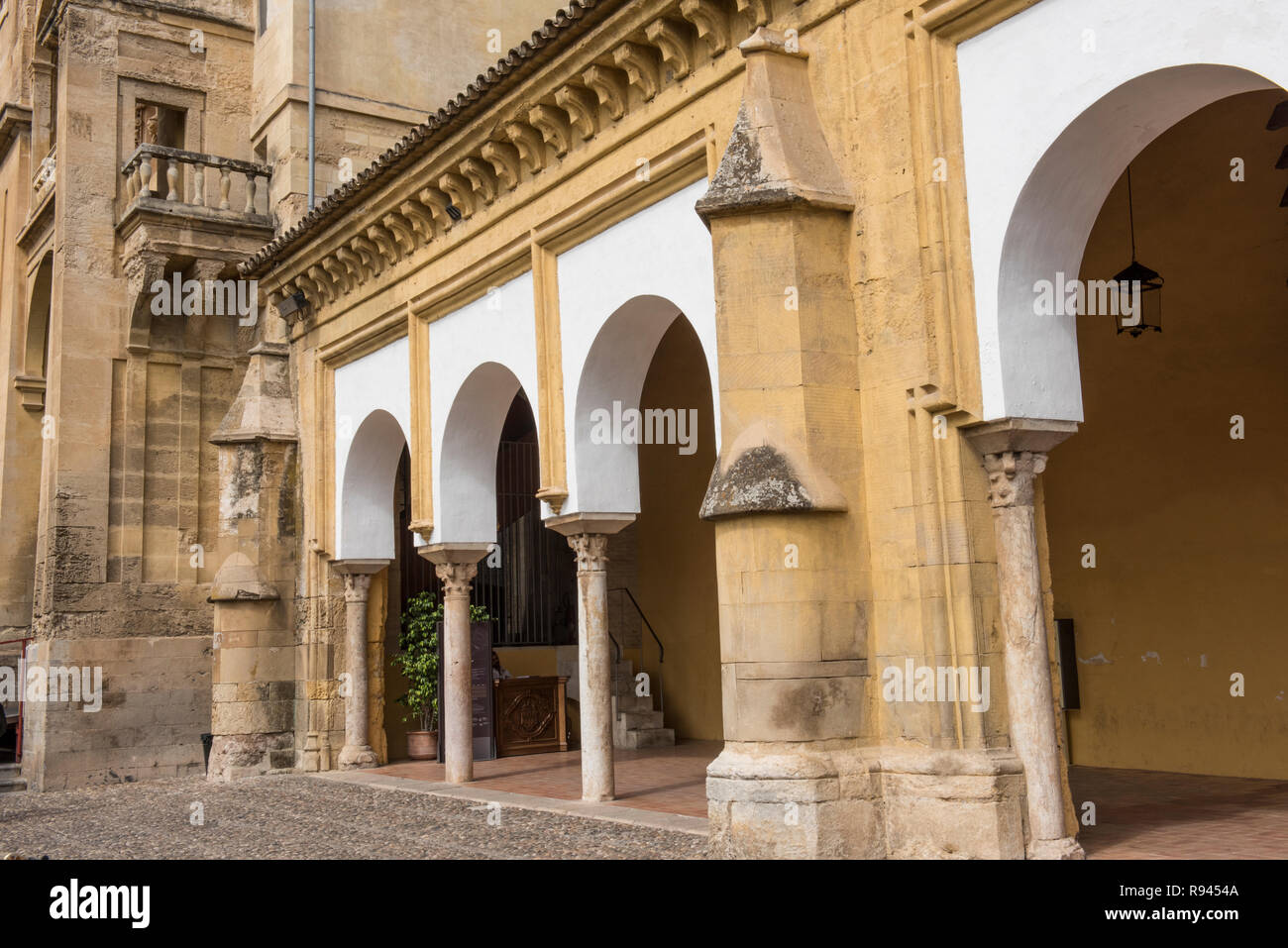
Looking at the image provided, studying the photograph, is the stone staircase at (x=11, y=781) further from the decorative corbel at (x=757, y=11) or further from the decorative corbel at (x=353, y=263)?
the decorative corbel at (x=757, y=11)

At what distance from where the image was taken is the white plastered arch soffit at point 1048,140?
612cm

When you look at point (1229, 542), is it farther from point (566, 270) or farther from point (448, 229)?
point (448, 229)

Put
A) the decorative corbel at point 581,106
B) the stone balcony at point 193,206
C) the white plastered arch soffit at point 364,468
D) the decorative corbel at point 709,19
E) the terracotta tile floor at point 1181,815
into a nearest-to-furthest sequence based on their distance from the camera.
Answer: the terracotta tile floor at point 1181,815, the decorative corbel at point 709,19, the decorative corbel at point 581,106, the white plastered arch soffit at point 364,468, the stone balcony at point 193,206

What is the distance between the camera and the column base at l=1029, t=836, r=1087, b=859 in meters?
6.34

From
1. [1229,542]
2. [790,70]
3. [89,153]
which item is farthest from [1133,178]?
[89,153]

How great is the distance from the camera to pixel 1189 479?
10125 mm

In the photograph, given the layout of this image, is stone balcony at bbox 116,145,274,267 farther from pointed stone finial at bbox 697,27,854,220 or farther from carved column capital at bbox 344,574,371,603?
pointed stone finial at bbox 697,27,854,220

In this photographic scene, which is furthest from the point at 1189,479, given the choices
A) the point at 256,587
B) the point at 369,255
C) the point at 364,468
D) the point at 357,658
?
the point at 256,587

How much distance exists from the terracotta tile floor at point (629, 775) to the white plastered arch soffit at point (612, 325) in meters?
2.30

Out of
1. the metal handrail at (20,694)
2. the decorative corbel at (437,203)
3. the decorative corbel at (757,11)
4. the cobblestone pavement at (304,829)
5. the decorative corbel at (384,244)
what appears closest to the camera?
the decorative corbel at (757,11)

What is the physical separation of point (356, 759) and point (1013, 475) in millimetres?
9590

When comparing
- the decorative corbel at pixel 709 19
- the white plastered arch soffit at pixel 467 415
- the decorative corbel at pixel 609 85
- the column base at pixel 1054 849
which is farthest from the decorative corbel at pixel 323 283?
the column base at pixel 1054 849

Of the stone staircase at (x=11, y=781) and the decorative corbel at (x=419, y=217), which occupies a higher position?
the decorative corbel at (x=419, y=217)

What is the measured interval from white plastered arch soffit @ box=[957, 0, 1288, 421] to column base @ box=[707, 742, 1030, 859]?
1.89 meters
